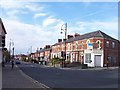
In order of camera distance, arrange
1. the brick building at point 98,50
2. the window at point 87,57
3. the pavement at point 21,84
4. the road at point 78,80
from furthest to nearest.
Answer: the window at point 87,57
the brick building at point 98,50
the road at point 78,80
the pavement at point 21,84

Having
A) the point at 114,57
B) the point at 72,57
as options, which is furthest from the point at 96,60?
the point at 72,57

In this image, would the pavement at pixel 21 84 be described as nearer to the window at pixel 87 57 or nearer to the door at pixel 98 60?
the door at pixel 98 60

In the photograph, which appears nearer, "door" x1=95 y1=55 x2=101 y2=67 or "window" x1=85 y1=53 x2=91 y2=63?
"door" x1=95 y1=55 x2=101 y2=67

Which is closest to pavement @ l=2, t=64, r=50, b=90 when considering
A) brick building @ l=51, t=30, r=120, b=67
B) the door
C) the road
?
the road

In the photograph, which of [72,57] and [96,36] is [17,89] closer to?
[96,36]

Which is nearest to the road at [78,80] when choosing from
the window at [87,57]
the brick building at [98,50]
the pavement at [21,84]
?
the pavement at [21,84]

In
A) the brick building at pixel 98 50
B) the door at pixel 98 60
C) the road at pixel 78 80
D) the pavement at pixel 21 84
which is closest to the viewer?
the pavement at pixel 21 84

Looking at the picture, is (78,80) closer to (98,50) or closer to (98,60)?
(98,60)

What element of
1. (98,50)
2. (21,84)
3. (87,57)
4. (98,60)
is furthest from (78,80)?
(87,57)

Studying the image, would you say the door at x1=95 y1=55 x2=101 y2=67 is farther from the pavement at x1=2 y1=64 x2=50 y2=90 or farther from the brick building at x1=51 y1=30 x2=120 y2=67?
the pavement at x1=2 y1=64 x2=50 y2=90

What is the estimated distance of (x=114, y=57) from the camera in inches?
3054

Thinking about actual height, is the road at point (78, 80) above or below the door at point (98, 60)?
below

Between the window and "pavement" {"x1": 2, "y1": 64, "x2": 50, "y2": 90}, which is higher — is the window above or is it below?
above

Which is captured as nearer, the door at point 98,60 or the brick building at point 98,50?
the door at point 98,60
